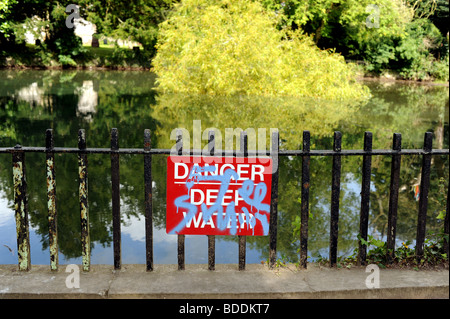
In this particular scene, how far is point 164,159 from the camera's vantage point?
484 inches

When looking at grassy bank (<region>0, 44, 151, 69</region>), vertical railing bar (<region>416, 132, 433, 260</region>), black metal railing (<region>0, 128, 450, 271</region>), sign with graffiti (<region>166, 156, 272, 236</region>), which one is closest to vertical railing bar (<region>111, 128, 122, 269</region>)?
black metal railing (<region>0, 128, 450, 271</region>)

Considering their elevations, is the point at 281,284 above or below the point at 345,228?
above

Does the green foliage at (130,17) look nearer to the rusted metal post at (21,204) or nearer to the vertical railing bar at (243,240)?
the rusted metal post at (21,204)

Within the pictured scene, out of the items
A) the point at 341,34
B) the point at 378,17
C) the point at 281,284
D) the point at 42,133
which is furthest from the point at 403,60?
the point at 281,284

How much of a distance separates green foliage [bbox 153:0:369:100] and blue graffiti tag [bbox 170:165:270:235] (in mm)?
16080

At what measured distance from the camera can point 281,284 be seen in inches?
174

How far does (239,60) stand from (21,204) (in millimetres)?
17114

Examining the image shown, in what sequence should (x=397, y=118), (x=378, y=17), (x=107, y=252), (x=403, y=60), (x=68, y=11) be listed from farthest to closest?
(x=403, y=60) → (x=68, y=11) → (x=378, y=17) → (x=397, y=118) → (x=107, y=252)

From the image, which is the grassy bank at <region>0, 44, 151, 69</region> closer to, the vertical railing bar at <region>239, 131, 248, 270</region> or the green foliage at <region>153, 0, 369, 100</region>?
the green foliage at <region>153, 0, 369, 100</region>

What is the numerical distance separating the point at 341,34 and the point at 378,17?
613 centimetres

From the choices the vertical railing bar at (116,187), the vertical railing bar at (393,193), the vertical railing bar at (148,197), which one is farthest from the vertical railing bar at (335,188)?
the vertical railing bar at (116,187)

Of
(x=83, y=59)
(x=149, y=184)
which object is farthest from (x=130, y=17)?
(x=149, y=184)

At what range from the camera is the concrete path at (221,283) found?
4242mm

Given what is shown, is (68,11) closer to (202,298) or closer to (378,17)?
(378,17)
